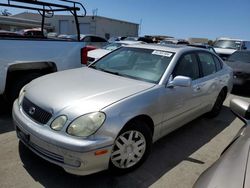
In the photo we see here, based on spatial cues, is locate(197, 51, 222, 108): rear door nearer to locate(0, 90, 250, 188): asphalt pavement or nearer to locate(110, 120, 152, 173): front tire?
locate(0, 90, 250, 188): asphalt pavement

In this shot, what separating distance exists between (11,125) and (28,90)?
130 centimetres

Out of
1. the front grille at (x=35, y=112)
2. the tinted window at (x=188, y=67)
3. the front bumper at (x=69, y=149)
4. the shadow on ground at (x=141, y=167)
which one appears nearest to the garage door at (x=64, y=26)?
the tinted window at (x=188, y=67)

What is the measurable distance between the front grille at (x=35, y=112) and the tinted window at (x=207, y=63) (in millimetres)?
2797

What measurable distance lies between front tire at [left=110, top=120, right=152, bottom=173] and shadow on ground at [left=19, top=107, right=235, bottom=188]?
5.1 inches

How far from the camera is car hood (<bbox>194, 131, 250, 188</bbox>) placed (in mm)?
1479

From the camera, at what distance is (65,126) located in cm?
253

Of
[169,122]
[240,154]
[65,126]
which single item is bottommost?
[169,122]

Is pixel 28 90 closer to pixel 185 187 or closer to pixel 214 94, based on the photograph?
pixel 185 187

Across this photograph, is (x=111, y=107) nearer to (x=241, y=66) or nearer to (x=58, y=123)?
(x=58, y=123)

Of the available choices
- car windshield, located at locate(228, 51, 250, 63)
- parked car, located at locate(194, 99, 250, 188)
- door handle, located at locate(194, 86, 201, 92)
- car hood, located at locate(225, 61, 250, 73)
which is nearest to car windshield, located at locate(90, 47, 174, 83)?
door handle, located at locate(194, 86, 201, 92)

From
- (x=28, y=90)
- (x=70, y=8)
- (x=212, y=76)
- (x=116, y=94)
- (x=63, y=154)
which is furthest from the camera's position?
(x=70, y=8)

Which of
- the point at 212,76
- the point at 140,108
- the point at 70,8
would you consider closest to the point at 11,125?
the point at 140,108

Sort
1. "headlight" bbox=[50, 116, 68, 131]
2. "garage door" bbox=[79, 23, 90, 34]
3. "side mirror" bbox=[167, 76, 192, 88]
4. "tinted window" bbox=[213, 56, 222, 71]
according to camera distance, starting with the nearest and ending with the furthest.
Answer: "headlight" bbox=[50, 116, 68, 131] < "side mirror" bbox=[167, 76, 192, 88] < "tinted window" bbox=[213, 56, 222, 71] < "garage door" bbox=[79, 23, 90, 34]

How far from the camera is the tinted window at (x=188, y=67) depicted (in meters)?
3.69
